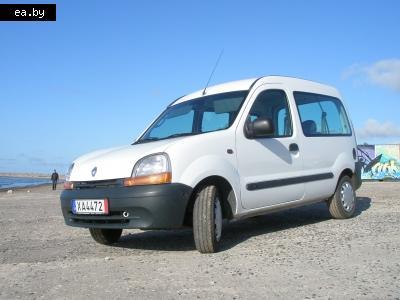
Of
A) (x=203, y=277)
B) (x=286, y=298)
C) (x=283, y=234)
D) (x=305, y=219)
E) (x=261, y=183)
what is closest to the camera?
(x=286, y=298)

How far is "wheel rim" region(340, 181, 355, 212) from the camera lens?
284 inches

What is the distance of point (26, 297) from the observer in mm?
3576

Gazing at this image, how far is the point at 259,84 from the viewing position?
5930 millimetres

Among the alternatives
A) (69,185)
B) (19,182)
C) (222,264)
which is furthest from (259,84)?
(19,182)

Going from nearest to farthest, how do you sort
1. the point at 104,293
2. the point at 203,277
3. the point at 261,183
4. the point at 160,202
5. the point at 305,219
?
the point at 104,293
the point at 203,277
the point at 160,202
the point at 261,183
the point at 305,219

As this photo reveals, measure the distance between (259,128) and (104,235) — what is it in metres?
2.33

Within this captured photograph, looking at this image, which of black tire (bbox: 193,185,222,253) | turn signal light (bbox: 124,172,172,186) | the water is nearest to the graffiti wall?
black tire (bbox: 193,185,222,253)

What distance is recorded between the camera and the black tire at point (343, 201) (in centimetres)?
711

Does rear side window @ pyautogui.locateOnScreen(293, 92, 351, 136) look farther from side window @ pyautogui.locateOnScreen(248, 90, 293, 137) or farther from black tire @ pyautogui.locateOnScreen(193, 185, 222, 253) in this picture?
black tire @ pyautogui.locateOnScreen(193, 185, 222, 253)

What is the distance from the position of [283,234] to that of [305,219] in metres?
1.62

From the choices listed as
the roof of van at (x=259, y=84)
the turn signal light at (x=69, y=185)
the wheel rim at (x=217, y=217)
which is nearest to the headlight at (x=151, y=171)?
the wheel rim at (x=217, y=217)

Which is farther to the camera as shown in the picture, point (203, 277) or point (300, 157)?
point (300, 157)

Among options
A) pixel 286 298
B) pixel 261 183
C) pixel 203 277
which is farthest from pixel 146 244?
pixel 286 298

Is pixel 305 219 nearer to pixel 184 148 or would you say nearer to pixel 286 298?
pixel 184 148
